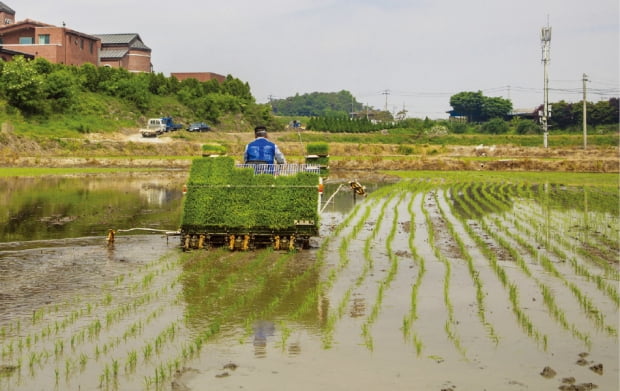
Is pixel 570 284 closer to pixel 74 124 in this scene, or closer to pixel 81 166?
pixel 81 166

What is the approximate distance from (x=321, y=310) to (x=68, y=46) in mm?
71118

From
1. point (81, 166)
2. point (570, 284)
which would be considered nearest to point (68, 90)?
point (81, 166)

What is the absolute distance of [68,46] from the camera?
245ft

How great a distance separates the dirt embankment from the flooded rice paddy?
29793 mm

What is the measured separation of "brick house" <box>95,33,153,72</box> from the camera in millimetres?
82562

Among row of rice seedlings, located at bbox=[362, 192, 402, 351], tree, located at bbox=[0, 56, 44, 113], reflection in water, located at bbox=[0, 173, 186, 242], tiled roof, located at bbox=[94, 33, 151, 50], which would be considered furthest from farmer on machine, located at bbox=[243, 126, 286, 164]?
tiled roof, located at bbox=[94, 33, 151, 50]

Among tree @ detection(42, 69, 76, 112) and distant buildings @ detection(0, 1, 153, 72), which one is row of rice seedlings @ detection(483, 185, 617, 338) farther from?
distant buildings @ detection(0, 1, 153, 72)

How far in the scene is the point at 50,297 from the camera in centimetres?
1023

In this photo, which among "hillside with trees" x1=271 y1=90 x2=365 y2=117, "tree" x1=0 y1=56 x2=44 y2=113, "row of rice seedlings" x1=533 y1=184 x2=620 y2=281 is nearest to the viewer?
"row of rice seedlings" x1=533 y1=184 x2=620 y2=281

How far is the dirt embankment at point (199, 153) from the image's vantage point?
155ft

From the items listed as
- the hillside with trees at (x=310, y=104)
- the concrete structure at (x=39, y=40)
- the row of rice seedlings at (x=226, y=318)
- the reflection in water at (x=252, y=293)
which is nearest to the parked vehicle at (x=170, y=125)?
the concrete structure at (x=39, y=40)

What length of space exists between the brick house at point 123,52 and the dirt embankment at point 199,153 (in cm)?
2194

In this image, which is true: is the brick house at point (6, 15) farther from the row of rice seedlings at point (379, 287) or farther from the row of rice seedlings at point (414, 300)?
the row of rice seedlings at point (414, 300)

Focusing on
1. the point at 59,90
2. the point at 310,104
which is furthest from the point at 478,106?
the point at 310,104
